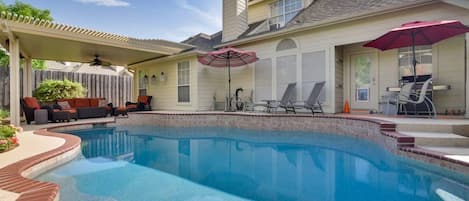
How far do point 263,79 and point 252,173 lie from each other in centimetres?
646

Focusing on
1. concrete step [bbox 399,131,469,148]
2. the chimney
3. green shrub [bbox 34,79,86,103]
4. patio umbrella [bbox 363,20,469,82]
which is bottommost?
concrete step [bbox 399,131,469,148]

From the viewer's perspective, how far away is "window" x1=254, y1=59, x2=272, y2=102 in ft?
32.2

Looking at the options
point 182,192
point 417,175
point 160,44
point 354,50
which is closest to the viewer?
point 182,192

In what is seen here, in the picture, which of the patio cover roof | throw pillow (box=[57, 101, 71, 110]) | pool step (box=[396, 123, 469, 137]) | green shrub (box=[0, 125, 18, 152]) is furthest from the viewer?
throw pillow (box=[57, 101, 71, 110])

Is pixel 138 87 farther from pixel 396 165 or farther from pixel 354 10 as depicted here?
pixel 396 165

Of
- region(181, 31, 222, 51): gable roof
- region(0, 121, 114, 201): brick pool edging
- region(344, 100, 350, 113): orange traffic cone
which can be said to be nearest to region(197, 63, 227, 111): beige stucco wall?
region(181, 31, 222, 51): gable roof

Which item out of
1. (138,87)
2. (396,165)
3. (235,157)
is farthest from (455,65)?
(138,87)

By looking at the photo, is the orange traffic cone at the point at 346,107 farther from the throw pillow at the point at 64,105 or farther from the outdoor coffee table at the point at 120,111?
the throw pillow at the point at 64,105

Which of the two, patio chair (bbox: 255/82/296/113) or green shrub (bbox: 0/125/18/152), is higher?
patio chair (bbox: 255/82/296/113)

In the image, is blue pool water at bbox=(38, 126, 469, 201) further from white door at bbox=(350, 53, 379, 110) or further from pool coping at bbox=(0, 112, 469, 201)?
white door at bbox=(350, 53, 379, 110)

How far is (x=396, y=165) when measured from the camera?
13.2 ft

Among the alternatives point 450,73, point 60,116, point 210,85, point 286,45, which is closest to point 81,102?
point 60,116

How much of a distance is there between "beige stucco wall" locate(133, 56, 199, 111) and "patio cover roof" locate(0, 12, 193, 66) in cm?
60

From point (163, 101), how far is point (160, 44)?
2.81 metres
